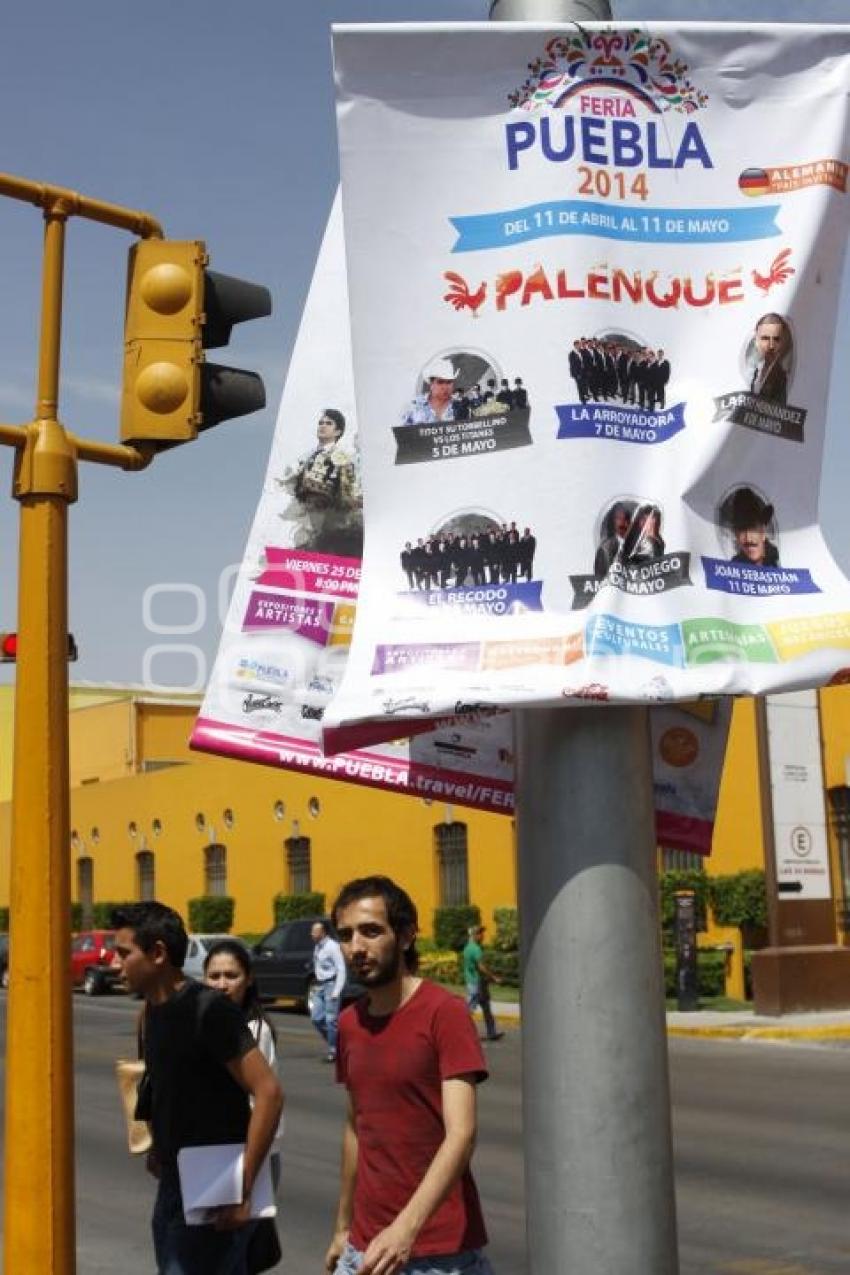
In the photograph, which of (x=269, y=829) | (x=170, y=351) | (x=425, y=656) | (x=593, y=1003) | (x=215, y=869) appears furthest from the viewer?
(x=215, y=869)

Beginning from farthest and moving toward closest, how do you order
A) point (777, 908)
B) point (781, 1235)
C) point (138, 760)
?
point (138, 760) → point (777, 908) → point (781, 1235)

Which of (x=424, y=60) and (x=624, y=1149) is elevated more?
(x=424, y=60)

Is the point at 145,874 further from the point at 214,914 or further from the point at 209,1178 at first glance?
the point at 209,1178

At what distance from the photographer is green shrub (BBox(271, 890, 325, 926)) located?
38.3 metres

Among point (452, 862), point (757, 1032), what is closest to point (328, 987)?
point (757, 1032)

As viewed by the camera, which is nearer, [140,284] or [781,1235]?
[140,284]

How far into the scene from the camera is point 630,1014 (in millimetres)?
3273

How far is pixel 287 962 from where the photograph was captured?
2869cm

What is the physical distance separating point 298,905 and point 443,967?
7359 millimetres

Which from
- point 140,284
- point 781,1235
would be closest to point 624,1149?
point 140,284

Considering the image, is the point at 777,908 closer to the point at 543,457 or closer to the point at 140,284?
the point at 140,284

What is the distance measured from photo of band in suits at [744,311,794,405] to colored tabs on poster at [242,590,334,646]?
4.52 ft

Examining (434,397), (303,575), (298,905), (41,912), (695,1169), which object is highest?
(434,397)

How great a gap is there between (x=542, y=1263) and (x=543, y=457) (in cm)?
154
